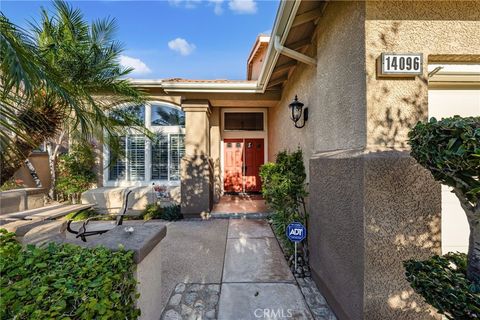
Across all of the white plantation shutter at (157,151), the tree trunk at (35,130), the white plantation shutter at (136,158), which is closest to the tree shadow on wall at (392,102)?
the tree trunk at (35,130)

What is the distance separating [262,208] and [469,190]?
588 cm

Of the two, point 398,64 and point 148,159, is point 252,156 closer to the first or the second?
point 148,159

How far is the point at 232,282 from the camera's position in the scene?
3.18 metres

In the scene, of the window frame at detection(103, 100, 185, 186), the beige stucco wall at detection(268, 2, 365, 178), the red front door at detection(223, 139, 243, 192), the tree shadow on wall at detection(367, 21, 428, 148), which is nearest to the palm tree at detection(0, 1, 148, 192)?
the window frame at detection(103, 100, 185, 186)

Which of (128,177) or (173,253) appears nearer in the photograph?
(173,253)

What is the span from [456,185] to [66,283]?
8.85 feet

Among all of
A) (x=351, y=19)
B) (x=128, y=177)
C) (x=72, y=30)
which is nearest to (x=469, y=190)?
(x=351, y=19)

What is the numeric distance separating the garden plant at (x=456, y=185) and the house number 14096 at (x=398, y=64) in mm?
876

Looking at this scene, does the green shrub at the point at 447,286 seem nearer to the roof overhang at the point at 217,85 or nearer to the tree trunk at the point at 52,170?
the roof overhang at the point at 217,85

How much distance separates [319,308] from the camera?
8.87ft

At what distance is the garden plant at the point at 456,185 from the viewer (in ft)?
4.19

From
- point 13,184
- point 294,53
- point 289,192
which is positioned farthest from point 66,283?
point 13,184

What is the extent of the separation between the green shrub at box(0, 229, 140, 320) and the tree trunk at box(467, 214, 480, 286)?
7.97ft

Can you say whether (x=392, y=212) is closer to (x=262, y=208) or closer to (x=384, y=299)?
(x=384, y=299)
